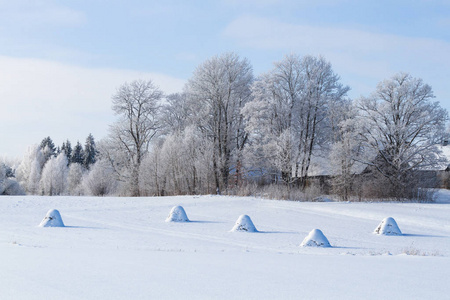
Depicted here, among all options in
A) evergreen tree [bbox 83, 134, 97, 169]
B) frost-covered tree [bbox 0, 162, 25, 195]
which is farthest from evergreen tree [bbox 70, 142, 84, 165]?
frost-covered tree [bbox 0, 162, 25, 195]

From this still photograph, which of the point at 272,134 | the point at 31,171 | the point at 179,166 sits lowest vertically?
the point at 31,171

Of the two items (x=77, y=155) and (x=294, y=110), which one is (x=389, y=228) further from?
(x=77, y=155)

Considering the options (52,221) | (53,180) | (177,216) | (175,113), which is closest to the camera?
(52,221)

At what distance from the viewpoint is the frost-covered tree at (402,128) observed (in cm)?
3491

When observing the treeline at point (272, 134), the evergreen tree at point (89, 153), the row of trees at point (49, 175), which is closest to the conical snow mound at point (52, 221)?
the treeline at point (272, 134)

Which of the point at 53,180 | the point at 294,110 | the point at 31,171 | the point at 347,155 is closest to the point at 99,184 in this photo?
the point at 53,180

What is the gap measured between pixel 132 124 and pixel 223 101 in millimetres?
10105

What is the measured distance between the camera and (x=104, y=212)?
20.6 meters

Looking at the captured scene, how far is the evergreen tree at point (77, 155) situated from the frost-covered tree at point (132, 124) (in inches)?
1963

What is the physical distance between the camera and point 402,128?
35344mm

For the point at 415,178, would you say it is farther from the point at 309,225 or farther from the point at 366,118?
the point at 309,225

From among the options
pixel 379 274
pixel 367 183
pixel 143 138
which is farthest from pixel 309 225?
pixel 143 138

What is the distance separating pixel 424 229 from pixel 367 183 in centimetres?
1799

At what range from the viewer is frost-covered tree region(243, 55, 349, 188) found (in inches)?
1457
